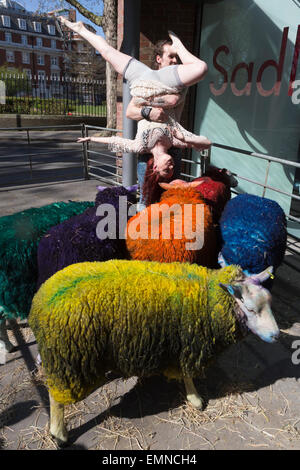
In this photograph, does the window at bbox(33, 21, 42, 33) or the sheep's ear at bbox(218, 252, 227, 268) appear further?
the window at bbox(33, 21, 42, 33)

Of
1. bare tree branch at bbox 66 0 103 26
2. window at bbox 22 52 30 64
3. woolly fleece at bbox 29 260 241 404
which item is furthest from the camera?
window at bbox 22 52 30 64

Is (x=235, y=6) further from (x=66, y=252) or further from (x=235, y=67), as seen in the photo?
(x=66, y=252)

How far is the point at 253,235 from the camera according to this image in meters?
2.30

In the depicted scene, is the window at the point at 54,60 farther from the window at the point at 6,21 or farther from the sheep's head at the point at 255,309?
the sheep's head at the point at 255,309

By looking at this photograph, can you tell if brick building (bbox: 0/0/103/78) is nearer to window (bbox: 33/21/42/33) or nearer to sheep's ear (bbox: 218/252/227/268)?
window (bbox: 33/21/42/33)

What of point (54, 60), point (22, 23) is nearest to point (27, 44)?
point (22, 23)

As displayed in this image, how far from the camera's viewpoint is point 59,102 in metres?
20.0

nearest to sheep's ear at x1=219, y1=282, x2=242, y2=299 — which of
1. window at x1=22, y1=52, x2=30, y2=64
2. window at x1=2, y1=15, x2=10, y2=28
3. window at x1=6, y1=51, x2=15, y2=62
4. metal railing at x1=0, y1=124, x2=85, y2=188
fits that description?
metal railing at x1=0, y1=124, x2=85, y2=188

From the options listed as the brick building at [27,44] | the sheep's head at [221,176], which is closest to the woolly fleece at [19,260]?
the sheep's head at [221,176]

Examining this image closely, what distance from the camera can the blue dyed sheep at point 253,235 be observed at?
7.41 ft

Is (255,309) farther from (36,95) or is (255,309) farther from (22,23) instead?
(22,23)

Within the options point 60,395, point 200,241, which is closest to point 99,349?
point 60,395

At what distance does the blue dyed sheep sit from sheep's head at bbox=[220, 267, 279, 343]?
Result: 17.5 inches

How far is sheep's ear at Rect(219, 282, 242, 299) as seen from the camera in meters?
1.74
